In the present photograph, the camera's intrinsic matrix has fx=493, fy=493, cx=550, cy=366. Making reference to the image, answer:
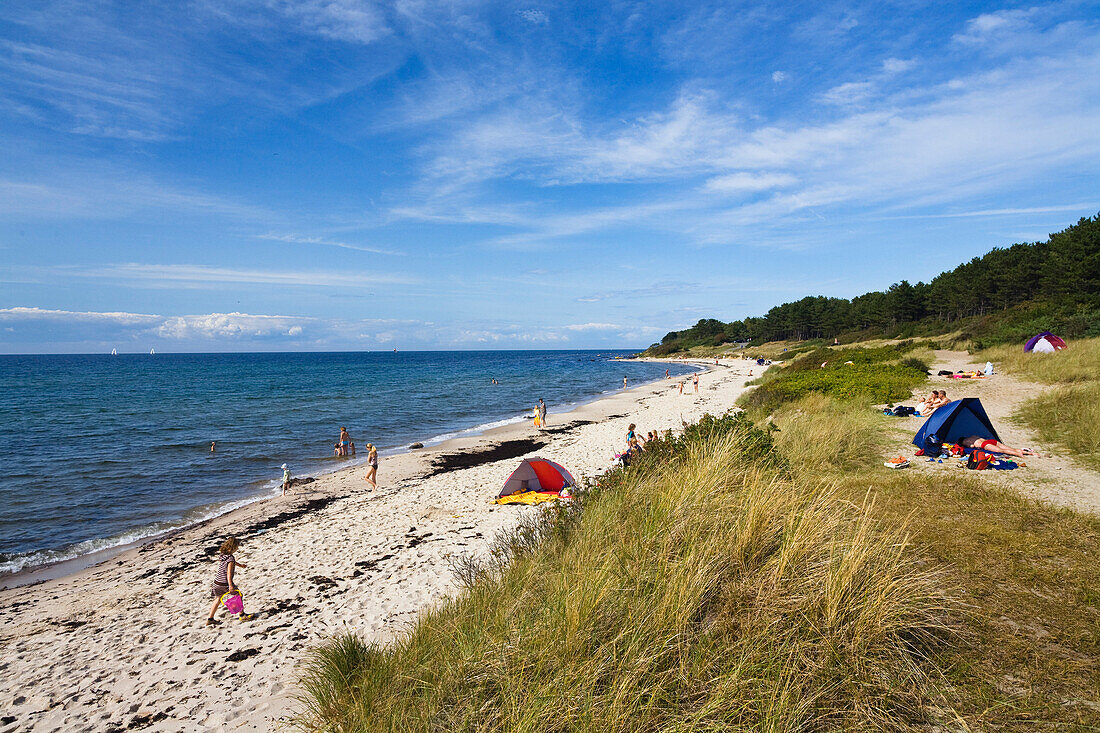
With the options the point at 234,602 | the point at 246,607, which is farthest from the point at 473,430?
the point at 234,602

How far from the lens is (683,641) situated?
129 inches

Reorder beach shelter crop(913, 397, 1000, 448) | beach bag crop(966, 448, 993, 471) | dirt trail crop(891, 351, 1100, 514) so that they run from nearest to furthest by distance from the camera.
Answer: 1. dirt trail crop(891, 351, 1100, 514)
2. beach bag crop(966, 448, 993, 471)
3. beach shelter crop(913, 397, 1000, 448)

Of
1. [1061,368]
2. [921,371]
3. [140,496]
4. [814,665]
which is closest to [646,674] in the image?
[814,665]

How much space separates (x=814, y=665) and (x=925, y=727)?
664 millimetres

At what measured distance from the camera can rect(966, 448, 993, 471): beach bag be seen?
9.58 metres

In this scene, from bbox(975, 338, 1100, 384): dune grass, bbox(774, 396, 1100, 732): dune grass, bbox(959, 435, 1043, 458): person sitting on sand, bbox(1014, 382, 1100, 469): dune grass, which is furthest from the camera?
bbox(975, 338, 1100, 384): dune grass

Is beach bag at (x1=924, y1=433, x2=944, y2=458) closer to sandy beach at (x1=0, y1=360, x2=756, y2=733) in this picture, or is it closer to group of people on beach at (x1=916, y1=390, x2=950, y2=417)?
group of people on beach at (x1=916, y1=390, x2=950, y2=417)

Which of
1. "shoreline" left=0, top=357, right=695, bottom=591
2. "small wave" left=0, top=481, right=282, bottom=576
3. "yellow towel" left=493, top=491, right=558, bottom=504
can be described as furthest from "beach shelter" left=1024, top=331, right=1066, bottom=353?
"small wave" left=0, top=481, right=282, bottom=576

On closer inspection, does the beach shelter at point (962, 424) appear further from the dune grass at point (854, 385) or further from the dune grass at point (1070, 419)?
the dune grass at point (854, 385)

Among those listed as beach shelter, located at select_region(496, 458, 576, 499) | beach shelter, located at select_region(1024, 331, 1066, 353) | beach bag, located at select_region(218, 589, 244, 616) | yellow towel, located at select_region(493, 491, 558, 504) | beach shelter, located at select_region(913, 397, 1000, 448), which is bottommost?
beach bag, located at select_region(218, 589, 244, 616)

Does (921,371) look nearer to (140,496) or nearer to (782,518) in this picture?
(782,518)

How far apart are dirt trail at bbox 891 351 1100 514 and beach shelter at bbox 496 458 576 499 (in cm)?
774

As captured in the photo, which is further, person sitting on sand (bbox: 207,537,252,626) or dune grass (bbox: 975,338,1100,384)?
dune grass (bbox: 975,338,1100,384)

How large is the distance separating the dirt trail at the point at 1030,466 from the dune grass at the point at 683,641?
5788 millimetres
